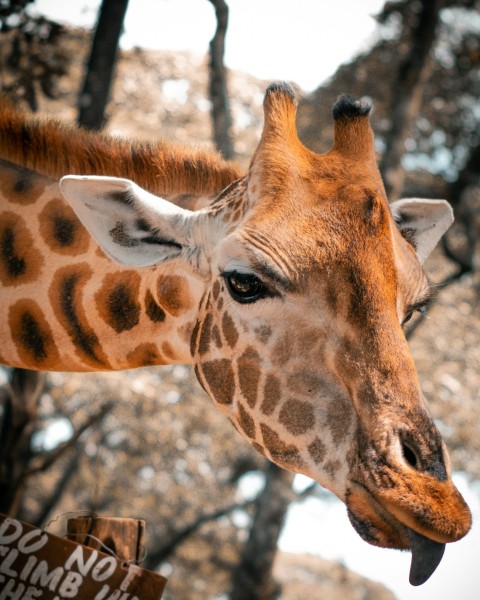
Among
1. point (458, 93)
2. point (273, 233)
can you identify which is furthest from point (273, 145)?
point (458, 93)

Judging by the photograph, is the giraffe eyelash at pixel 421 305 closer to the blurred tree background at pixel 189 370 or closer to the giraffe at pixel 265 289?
the giraffe at pixel 265 289

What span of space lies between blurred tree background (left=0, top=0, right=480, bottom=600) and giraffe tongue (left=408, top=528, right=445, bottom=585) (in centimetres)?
490

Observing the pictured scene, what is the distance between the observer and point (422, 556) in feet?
7.77

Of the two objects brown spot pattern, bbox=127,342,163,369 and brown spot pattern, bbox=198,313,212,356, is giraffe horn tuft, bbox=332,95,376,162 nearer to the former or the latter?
brown spot pattern, bbox=198,313,212,356

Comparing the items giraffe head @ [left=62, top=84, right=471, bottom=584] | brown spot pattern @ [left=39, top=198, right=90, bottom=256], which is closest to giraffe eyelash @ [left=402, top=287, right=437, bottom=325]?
giraffe head @ [left=62, top=84, right=471, bottom=584]

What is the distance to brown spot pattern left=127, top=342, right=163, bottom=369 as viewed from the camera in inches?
143

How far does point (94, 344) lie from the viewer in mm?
3750

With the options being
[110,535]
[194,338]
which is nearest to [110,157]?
[194,338]

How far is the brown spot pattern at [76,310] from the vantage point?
3.76 m

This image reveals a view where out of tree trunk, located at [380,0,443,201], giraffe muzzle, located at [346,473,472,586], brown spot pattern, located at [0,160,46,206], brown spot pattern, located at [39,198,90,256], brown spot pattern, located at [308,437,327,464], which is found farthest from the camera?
tree trunk, located at [380,0,443,201]

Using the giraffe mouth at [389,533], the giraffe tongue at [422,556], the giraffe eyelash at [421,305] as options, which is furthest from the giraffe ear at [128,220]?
the giraffe tongue at [422,556]

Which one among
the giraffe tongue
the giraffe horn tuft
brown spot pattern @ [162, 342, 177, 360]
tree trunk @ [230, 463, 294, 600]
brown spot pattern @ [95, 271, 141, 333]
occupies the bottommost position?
tree trunk @ [230, 463, 294, 600]

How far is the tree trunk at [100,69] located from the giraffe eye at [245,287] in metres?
4.50

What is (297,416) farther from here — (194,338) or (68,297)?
(68,297)
